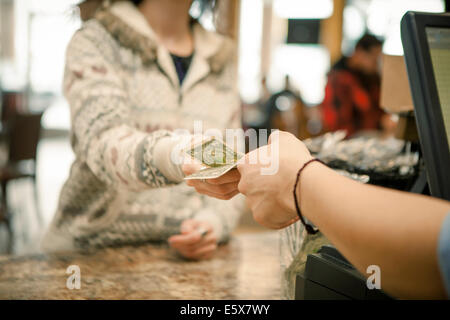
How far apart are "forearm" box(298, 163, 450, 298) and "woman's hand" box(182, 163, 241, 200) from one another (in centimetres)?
17

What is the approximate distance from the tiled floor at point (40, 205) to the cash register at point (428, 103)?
95 centimetres

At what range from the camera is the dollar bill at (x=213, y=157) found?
0.62 m

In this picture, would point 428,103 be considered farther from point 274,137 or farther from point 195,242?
point 195,242

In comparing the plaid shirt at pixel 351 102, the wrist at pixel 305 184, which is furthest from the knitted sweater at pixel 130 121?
the plaid shirt at pixel 351 102

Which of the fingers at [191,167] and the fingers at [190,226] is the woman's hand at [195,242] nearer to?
the fingers at [190,226]

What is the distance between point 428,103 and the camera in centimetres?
53

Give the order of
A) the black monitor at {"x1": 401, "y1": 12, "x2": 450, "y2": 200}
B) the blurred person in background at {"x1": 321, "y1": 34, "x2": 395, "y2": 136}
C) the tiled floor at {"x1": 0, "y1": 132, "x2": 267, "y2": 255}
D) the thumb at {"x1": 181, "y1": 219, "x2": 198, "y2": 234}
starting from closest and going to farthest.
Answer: the black monitor at {"x1": 401, "y1": 12, "x2": 450, "y2": 200} < the thumb at {"x1": 181, "y1": 219, "x2": 198, "y2": 234} < the blurred person in background at {"x1": 321, "y1": 34, "x2": 395, "y2": 136} < the tiled floor at {"x1": 0, "y1": 132, "x2": 267, "y2": 255}

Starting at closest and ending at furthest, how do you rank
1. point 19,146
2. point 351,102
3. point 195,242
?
point 195,242, point 351,102, point 19,146

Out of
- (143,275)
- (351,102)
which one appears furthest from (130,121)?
(351,102)

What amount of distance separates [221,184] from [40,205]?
459 cm

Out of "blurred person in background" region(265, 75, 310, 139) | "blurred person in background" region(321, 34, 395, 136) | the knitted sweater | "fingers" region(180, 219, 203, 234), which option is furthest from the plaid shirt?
"fingers" region(180, 219, 203, 234)

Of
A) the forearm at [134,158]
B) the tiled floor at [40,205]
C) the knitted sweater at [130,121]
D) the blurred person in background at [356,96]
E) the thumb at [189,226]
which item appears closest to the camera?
the forearm at [134,158]

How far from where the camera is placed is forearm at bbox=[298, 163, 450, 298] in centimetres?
41

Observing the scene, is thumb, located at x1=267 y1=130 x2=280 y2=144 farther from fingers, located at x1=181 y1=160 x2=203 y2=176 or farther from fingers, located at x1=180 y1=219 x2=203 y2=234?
fingers, located at x1=180 y1=219 x2=203 y2=234
